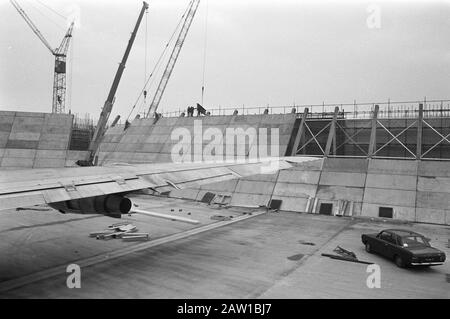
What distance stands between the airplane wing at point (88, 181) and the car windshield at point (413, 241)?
8.14 metres

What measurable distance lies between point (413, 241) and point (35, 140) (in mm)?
47245

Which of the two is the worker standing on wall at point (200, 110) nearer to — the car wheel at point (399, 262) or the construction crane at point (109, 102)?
the construction crane at point (109, 102)

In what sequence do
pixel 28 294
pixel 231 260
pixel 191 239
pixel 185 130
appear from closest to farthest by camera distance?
pixel 28 294 < pixel 231 260 < pixel 191 239 < pixel 185 130

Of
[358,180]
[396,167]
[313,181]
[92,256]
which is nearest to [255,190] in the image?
[313,181]

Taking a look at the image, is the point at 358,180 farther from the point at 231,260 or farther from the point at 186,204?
the point at 231,260

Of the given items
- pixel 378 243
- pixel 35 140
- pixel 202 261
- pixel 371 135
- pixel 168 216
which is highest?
pixel 371 135

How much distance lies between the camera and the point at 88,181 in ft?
42.4

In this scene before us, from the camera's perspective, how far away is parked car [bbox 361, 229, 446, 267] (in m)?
15.0

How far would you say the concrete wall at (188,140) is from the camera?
39.8 meters

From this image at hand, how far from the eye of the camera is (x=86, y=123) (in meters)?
65.1

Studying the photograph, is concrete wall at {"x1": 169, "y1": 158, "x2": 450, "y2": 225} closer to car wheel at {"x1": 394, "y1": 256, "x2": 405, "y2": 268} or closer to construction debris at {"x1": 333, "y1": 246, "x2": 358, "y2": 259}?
construction debris at {"x1": 333, "y1": 246, "x2": 358, "y2": 259}

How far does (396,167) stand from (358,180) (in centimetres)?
350

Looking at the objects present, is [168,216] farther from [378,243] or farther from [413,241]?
[413,241]

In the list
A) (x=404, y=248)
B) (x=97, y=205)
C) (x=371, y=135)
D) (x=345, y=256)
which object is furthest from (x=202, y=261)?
(x=371, y=135)
